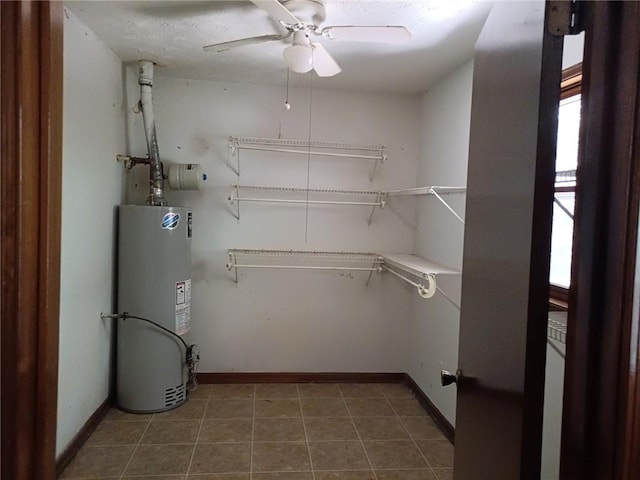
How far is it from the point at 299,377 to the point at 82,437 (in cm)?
152

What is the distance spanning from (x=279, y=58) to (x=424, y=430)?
2.59 meters

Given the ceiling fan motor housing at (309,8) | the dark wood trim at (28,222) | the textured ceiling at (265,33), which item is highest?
the textured ceiling at (265,33)

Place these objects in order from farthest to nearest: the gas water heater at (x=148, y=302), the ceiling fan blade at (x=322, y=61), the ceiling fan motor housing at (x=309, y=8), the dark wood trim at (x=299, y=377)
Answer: the dark wood trim at (x=299, y=377) < the gas water heater at (x=148, y=302) < the ceiling fan blade at (x=322, y=61) < the ceiling fan motor housing at (x=309, y=8)

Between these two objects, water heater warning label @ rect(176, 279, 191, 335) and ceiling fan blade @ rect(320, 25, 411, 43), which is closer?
ceiling fan blade @ rect(320, 25, 411, 43)

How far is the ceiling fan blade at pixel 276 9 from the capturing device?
56.8 inches

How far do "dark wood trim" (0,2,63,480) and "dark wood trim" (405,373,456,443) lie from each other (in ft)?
6.89

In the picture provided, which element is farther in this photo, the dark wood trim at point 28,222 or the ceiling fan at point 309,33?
the ceiling fan at point 309,33

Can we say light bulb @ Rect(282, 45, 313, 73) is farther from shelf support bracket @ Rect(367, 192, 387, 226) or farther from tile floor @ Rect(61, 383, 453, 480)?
tile floor @ Rect(61, 383, 453, 480)

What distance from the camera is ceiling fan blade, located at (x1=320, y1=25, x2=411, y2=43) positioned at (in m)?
1.62

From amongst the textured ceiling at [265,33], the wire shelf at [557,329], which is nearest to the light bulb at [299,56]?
the textured ceiling at [265,33]

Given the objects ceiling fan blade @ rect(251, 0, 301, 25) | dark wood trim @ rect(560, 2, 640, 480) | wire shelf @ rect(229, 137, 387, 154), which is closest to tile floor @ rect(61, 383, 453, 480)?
dark wood trim @ rect(560, 2, 640, 480)

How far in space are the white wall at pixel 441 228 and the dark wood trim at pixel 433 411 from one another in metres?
0.03

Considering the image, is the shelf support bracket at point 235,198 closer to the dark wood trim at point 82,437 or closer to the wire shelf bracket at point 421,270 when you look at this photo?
the wire shelf bracket at point 421,270

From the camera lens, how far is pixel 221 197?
3.05 m
